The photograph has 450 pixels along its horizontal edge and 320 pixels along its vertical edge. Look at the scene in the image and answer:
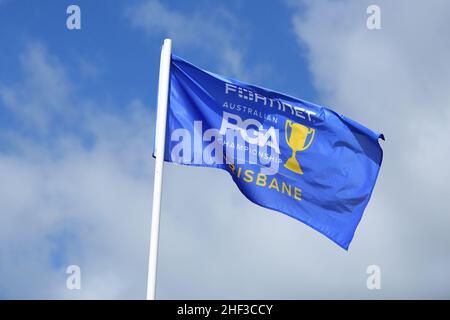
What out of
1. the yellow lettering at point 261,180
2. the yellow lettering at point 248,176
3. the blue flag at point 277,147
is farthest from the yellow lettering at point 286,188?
the yellow lettering at point 248,176

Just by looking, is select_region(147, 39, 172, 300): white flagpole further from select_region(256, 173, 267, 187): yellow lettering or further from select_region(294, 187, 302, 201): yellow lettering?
select_region(294, 187, 302, 201): yellow lettering

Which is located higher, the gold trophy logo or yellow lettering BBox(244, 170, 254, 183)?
the gold trophy logo

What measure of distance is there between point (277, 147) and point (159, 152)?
3515 millimetres

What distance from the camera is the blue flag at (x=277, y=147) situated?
17531 millimetres

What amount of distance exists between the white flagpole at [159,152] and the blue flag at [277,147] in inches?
25.5

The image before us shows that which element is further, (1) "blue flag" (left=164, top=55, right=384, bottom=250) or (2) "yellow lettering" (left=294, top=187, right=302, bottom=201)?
(2) "yellow lettering" (left=294, top=187, right=302, bottom=201)

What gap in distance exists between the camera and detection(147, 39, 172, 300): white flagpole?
1511 cm

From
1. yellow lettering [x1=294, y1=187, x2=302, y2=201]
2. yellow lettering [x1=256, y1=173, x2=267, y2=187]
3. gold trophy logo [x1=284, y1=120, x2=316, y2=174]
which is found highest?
gold trophy logo [x1=284, y1=120, x2=316, y2=174]

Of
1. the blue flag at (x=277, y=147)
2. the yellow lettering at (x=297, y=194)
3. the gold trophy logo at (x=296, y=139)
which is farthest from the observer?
the gold trophy logo at (x=296, y=139)

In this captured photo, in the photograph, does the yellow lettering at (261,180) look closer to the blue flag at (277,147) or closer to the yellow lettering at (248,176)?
the blue flag at (277,147)

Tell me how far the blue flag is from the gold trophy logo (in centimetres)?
2

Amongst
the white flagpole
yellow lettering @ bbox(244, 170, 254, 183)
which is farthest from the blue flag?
the white flagpole
